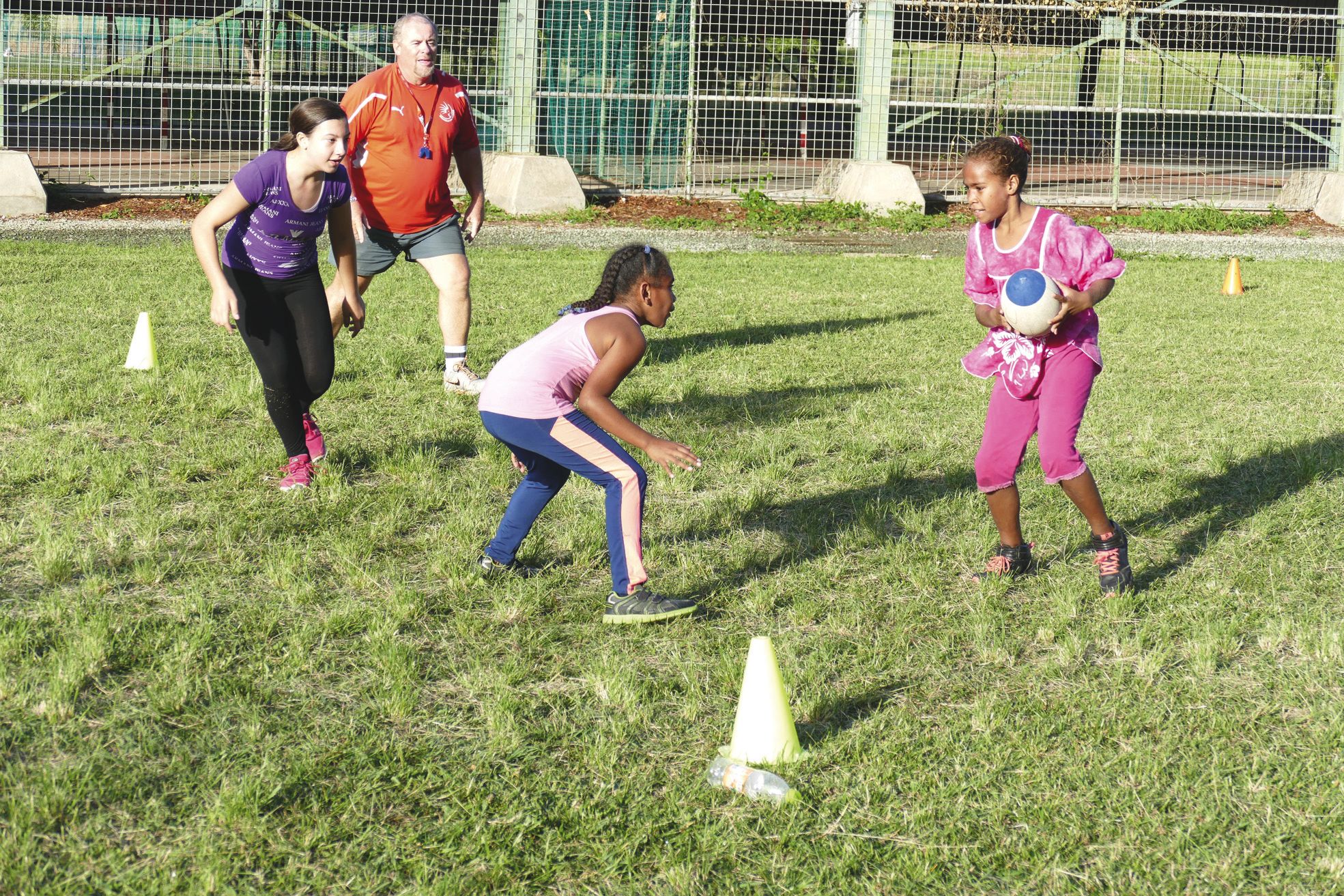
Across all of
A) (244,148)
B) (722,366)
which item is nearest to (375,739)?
(722,366)

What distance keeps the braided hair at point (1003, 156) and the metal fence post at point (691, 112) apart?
43.7ft

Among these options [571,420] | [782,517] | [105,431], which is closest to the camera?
[571,420]

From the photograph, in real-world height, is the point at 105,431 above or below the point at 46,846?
above

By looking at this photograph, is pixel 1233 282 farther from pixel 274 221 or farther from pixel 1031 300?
pixel 274 221

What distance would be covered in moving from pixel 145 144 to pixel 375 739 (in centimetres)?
1842

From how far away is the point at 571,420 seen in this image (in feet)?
14.9

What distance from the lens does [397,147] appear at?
25.6 feet

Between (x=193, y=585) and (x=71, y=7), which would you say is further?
(x=71, y=7)

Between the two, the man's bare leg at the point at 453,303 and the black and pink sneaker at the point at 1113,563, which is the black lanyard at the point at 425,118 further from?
the black and pink sneaker at the point at 1113,563

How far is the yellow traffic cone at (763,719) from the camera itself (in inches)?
135

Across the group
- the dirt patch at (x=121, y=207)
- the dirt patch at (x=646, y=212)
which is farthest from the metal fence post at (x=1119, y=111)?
the dirt patch at (x=121, y=207)

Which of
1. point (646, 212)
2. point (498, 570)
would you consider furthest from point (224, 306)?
point (646, 212)

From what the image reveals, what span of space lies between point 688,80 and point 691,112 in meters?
0.65

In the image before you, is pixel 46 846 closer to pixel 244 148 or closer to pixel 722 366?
pixel 722 366
